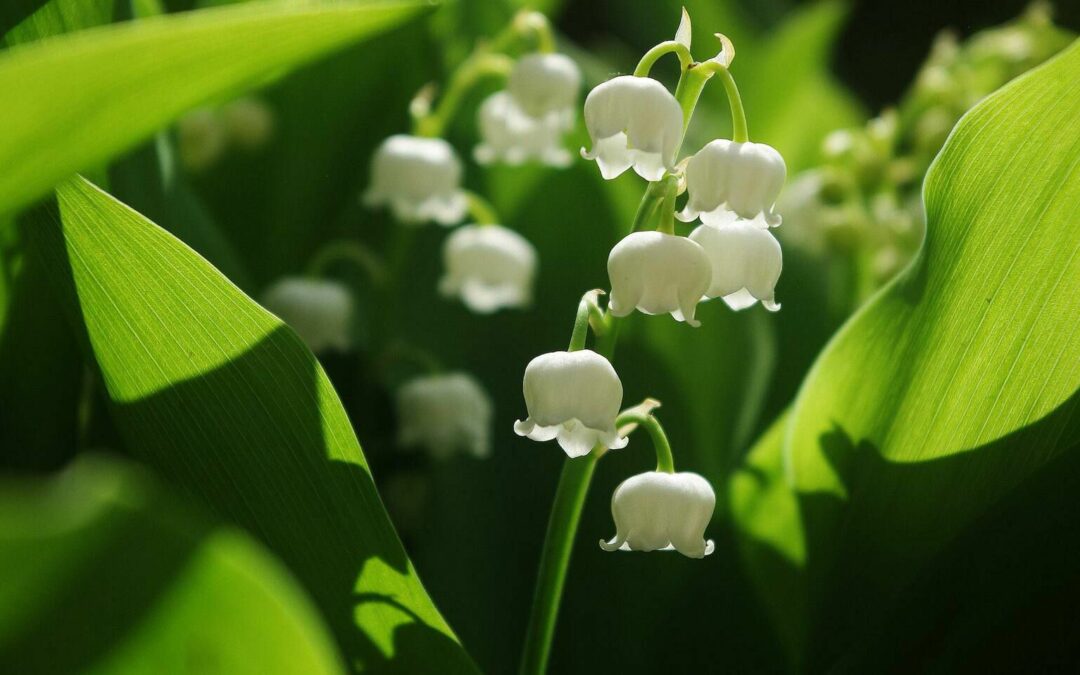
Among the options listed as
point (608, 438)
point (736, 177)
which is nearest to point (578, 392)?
point (608, 438)

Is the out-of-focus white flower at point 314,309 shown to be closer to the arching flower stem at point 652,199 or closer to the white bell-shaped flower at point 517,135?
the white bell-shaped flower at point 517,135

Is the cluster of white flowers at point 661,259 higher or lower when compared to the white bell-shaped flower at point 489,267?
higher

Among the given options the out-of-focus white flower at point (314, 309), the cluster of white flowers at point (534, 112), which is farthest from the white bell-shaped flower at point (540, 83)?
the out-of-focus white flower at point (314, 309)

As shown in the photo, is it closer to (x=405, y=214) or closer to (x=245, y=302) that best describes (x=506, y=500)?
(x=405, y=214)

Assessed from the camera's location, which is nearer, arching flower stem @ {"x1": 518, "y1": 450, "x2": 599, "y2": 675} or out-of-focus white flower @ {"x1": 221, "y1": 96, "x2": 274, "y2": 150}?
arching flower stem @ {"x1": 518, "y1": 450, "x2": 599, "y2": 675}

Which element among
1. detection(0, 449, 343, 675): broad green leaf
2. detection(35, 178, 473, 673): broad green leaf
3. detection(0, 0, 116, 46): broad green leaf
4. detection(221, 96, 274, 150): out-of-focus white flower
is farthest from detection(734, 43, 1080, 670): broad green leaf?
detection(221, 96, 274, 150): out-of-focus white flower

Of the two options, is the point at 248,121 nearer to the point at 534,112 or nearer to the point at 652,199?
the point at 534,112

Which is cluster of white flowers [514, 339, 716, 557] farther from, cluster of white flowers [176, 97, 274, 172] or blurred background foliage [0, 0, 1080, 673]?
cluster of white flowers [176, 97, 274, 172]
